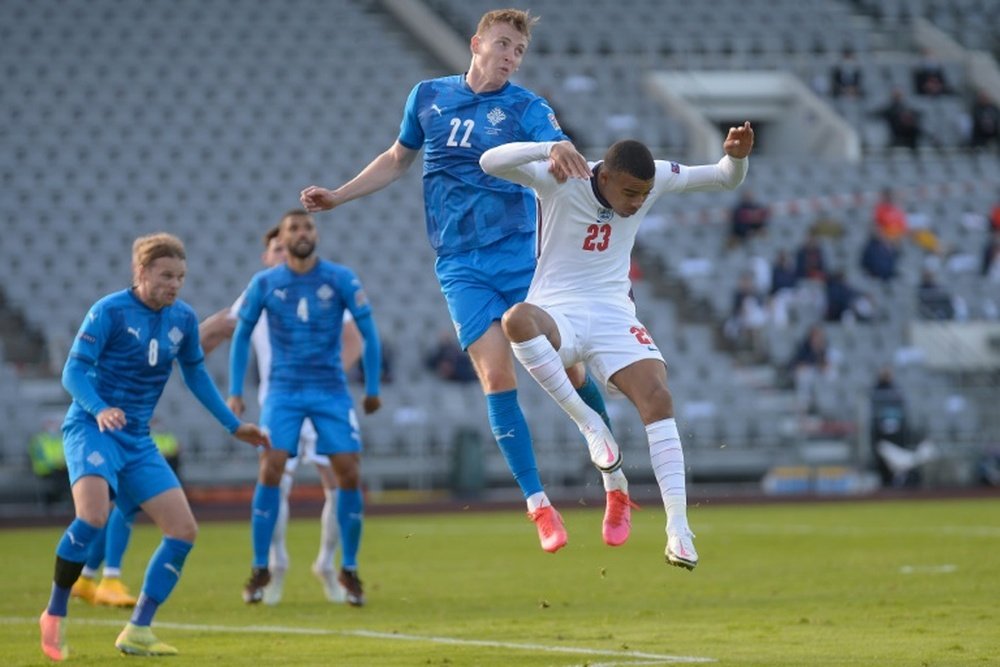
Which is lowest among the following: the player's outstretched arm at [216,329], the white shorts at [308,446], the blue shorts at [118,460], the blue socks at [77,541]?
the blue socks at [77,541]

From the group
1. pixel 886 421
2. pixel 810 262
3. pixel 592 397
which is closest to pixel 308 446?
pixel 592 397

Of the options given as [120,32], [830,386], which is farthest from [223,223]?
[830,386]

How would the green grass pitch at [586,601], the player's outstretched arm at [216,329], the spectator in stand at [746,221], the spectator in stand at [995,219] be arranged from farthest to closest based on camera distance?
1. the spectator in stand at [995,219]
2. the spectator in stand at [746,221]
3. the player's outstretched arm at [216,329]
4. the green grass pitch at [586,601]

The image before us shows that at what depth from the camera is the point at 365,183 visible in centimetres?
945

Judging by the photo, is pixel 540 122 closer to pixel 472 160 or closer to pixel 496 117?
pixel 496 117

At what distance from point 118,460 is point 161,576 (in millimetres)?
701

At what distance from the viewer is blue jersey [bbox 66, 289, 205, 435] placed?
388 inches

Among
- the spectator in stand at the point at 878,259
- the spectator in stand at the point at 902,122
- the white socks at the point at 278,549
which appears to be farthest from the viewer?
the spectator in stand at the point at 902,122

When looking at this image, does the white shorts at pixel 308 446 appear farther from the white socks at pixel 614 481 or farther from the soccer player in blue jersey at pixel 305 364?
the white socks at pixel 614 481

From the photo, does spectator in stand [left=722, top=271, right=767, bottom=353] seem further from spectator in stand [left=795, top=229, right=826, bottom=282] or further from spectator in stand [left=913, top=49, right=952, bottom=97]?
spectator in stand [left=913, top=49, right=952, bottom=97]

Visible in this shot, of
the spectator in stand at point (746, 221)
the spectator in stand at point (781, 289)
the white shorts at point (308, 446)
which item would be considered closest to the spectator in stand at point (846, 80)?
the spectator in stand at point (746, 221)

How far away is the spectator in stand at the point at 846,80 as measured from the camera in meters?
33.2

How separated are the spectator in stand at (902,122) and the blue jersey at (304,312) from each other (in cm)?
2145

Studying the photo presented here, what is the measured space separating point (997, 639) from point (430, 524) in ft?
41.1
